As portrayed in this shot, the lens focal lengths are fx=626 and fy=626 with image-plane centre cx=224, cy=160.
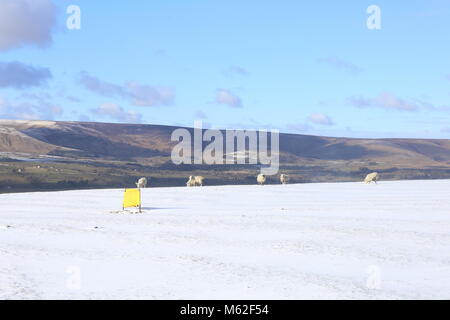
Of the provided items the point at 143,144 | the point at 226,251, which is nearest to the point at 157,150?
the point at 143,144

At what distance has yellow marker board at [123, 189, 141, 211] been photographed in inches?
871

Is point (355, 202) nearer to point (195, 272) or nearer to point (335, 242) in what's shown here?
point (335, 242)

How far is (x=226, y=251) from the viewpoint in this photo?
Result: 13938 millimetres

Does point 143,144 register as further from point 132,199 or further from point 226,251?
point 226,251

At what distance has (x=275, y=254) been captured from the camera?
1366cm

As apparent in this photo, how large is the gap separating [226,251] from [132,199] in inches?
355

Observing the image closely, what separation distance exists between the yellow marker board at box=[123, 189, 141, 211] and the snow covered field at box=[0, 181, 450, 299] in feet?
2.40

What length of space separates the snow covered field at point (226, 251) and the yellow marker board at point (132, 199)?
0.73 m

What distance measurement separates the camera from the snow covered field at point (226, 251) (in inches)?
402

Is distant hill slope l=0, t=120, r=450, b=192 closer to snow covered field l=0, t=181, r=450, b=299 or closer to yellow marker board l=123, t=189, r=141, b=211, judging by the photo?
yellow marker board l=123, t=189, r=141, b=211

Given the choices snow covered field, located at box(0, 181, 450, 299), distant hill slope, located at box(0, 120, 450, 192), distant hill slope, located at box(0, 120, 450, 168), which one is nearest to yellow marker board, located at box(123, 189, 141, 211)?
snow covered field, located at box(0, 181, 450, 299)
